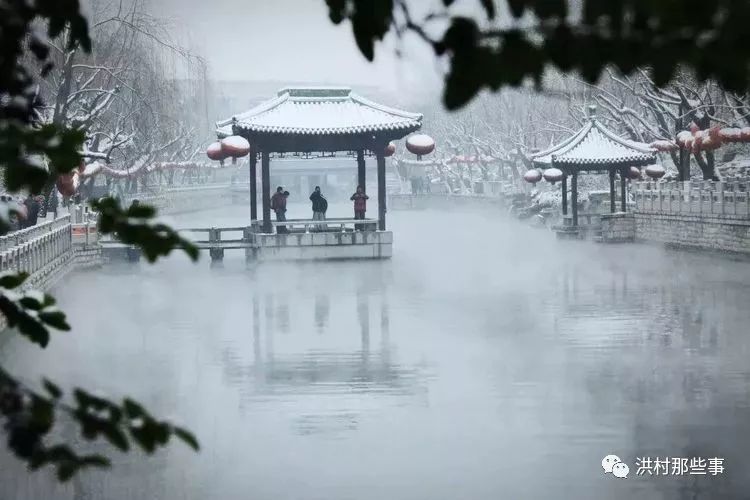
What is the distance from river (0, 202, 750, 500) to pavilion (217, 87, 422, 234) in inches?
186

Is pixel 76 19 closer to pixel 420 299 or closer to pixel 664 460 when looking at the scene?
A: pixel 664 460

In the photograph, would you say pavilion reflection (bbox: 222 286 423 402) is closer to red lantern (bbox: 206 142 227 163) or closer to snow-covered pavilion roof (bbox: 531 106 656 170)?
red lantern (bbox: 206 142 227 163)

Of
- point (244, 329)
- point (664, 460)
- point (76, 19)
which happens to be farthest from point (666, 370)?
point (76, 19)

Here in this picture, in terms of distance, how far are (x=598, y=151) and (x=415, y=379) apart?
19.8 m

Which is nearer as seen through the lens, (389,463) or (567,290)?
(389,463)

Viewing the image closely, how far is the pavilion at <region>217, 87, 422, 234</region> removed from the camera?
2378cm

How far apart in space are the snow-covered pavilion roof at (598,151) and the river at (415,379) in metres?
8.94

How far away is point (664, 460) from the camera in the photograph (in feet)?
22.5

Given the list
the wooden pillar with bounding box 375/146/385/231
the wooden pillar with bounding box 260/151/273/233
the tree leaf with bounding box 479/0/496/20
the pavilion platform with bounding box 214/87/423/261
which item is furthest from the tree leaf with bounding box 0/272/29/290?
the wooden pillar with bounding box 375/146/385/231

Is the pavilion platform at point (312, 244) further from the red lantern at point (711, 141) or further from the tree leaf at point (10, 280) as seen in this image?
the tree leaf at point (10, 280)

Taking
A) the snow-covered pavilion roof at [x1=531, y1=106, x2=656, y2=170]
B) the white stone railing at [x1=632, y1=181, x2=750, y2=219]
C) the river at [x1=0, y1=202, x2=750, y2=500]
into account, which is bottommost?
the river at [x1=0, y1=202, x2=750, y2=500]

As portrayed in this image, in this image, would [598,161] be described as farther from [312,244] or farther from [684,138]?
[312,244]

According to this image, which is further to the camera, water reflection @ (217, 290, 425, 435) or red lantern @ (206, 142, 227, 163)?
red lantern @ (206, 142, 227, 163)

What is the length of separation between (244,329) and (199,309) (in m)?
2.34
